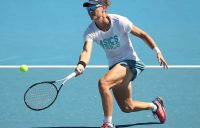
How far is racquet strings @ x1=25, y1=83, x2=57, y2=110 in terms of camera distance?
5.22m

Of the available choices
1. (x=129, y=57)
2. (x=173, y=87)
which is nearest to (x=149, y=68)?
(x=173, y=87)

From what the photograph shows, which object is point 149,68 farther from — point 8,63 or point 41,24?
point 41,24

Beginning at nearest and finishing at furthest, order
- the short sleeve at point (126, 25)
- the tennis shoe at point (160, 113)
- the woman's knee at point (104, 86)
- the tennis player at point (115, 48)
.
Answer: the woman's knee at point (104, 86), the tennis player at point (115, 48), the short sleeve at point (126, 25), the tennis shoe at point (160, 113)

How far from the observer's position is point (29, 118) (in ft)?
20.0

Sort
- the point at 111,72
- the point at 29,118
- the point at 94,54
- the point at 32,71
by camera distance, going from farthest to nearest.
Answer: the point at 94,54, the point at 32,71, the point at 29,118, the point at 111,72

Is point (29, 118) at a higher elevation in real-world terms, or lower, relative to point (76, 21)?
lower

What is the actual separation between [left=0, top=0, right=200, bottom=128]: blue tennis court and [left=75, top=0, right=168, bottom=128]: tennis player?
0.58 m

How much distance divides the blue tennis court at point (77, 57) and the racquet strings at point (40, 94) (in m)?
0.63

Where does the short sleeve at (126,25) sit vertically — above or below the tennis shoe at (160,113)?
above

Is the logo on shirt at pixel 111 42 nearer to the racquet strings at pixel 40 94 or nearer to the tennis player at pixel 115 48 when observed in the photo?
the tennis player at pixel 115 48

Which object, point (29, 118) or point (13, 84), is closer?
point (29, 118)

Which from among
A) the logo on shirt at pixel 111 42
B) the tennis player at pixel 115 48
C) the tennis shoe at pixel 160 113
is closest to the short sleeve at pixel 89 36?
the tennis player at pixel 115 48

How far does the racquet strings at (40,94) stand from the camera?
522 centimetres

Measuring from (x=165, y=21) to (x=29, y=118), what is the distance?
4506 millimetres
